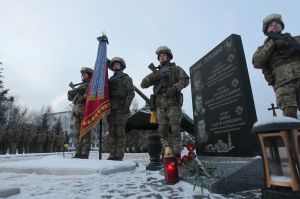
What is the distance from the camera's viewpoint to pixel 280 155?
1.89 metres

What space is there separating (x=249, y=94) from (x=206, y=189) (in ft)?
5.06

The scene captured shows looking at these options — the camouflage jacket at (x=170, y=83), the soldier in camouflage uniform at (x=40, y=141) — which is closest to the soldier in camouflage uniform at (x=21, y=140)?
the soldier in camouflage uniform at (x=40, y=141)

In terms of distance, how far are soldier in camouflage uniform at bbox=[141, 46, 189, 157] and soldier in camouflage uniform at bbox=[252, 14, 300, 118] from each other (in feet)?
4.97

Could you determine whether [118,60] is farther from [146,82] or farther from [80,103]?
[146,82]

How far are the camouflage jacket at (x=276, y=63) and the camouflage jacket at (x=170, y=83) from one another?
141 cm

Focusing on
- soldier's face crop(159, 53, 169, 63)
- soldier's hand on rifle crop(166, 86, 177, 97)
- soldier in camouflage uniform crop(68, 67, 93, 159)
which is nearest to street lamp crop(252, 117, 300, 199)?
soldier's hand on rifle crop(166, 86, 177, 97)

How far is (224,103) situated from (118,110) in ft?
10.1

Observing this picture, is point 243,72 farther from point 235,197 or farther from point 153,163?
point 153,163

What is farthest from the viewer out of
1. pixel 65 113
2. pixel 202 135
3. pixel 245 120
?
pixel 65 113

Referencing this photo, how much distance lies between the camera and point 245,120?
343cm

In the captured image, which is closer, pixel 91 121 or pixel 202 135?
pixel 202 135

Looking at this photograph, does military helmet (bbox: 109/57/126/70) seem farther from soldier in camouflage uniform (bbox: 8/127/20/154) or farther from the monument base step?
soldier in camouflage uniform (bbox: 8/127/20/154)

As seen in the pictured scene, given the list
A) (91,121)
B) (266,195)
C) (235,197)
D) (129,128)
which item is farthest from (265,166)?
(129,128)

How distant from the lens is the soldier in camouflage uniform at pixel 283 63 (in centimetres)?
331
